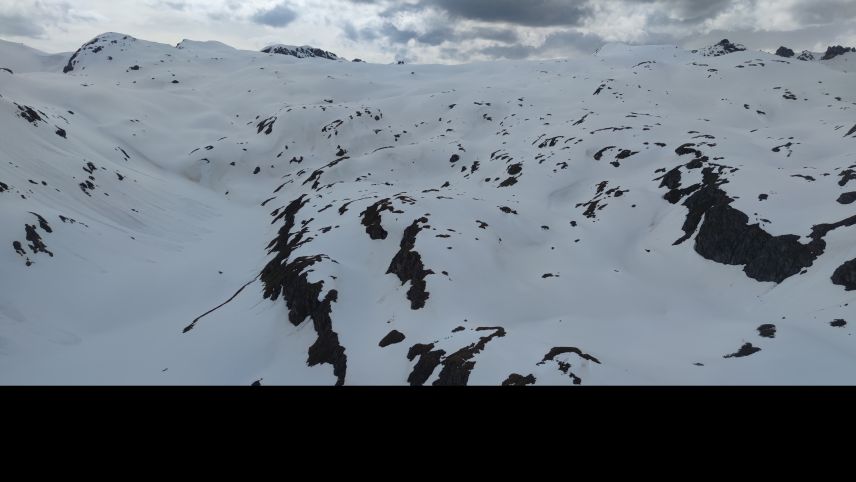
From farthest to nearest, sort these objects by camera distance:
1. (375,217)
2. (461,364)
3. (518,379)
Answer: (375,217), (461,364), (518,379)

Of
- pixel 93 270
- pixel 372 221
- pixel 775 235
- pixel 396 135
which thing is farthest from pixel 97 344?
pixel 396 135

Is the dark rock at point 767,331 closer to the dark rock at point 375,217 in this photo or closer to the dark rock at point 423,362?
the dark rock at point 423,362

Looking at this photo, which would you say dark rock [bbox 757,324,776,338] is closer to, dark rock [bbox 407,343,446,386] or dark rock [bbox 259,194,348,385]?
dark rock [bbox 407,343,446,386]

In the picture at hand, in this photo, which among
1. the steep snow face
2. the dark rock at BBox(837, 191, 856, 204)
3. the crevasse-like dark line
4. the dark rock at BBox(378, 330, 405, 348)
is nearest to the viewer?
the steep snow face

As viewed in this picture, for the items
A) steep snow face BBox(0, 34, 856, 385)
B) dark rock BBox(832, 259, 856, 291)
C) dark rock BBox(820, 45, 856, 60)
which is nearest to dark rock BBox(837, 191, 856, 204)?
steep snow face BBox(0, 34, 856, 385)

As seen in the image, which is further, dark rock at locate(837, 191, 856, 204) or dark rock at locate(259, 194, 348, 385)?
dark rock at locate(837, 191, 856, 204)

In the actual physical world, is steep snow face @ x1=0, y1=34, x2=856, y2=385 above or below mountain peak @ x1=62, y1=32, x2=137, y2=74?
below

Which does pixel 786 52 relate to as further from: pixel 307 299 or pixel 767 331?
pixel 307 299

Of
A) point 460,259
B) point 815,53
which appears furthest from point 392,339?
point 815,53
